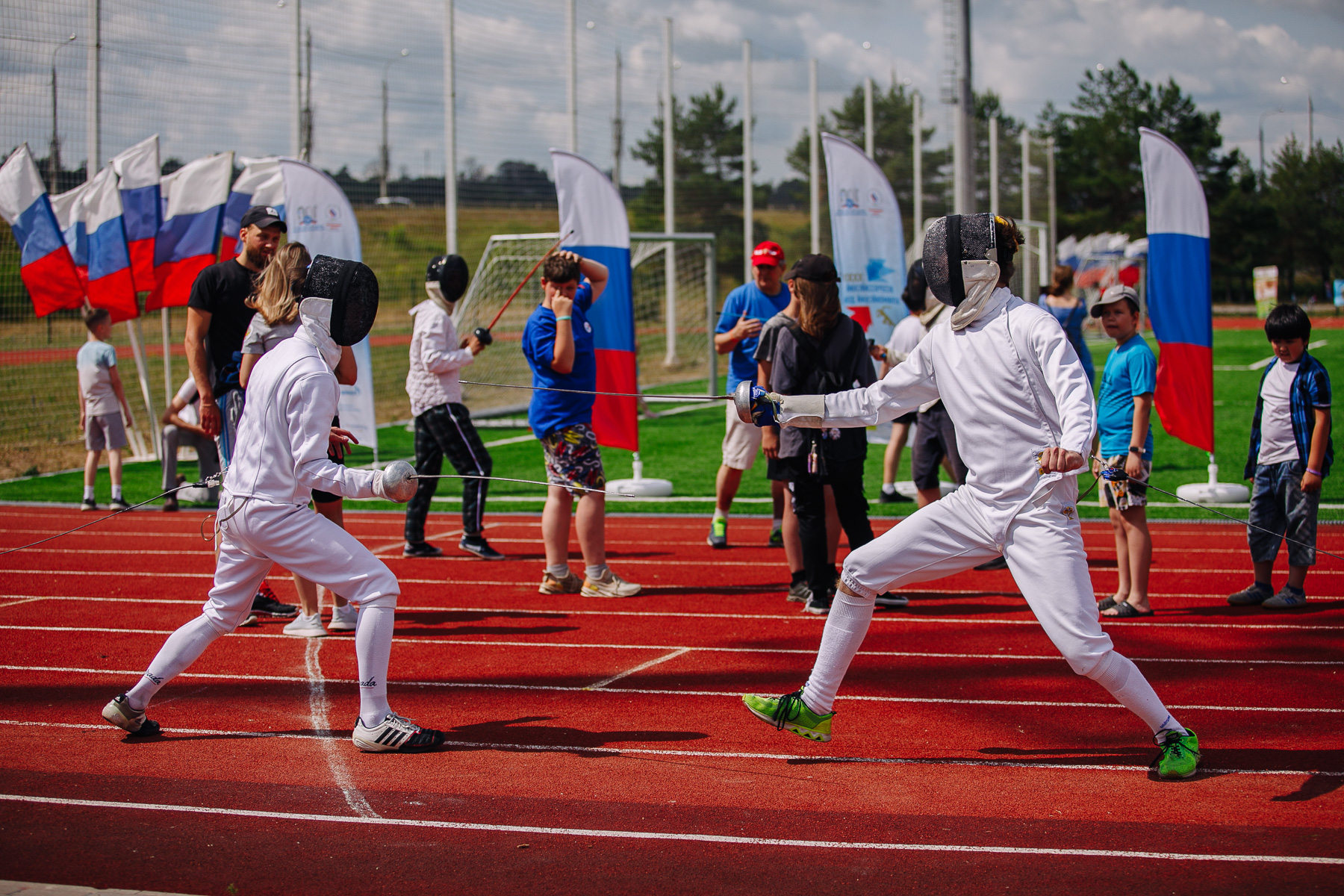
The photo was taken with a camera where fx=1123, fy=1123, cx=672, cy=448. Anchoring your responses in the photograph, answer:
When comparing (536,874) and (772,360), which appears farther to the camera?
(772,360)

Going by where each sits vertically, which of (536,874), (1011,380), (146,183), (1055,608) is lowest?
(536,874)

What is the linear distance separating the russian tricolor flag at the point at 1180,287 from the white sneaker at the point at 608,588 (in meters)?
5.43

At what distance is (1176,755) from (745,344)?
4.81 m

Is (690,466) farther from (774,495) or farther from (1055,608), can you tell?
(1055,608)

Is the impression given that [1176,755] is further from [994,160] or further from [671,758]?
[994,160]

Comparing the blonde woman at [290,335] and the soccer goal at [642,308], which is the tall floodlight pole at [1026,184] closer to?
the soccer goal at [642,308]

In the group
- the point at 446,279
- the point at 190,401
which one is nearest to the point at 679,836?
the point at 446,279

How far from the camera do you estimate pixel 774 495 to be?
8.27 m

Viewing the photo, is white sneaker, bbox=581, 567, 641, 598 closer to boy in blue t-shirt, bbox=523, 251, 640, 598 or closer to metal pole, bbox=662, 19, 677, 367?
boy in blue t-shirt, bbox=523, 251, 640, 598

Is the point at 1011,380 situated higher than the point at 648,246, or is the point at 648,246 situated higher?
the point at 648,246

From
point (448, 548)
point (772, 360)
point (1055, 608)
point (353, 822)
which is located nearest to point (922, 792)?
point (1055, 608)

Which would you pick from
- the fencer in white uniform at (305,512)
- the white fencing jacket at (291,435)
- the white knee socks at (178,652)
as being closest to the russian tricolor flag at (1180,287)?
the fencer in white uniform at (305,512)

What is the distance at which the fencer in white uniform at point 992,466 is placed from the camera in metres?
3.89

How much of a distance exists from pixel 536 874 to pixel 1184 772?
2.31 meters
